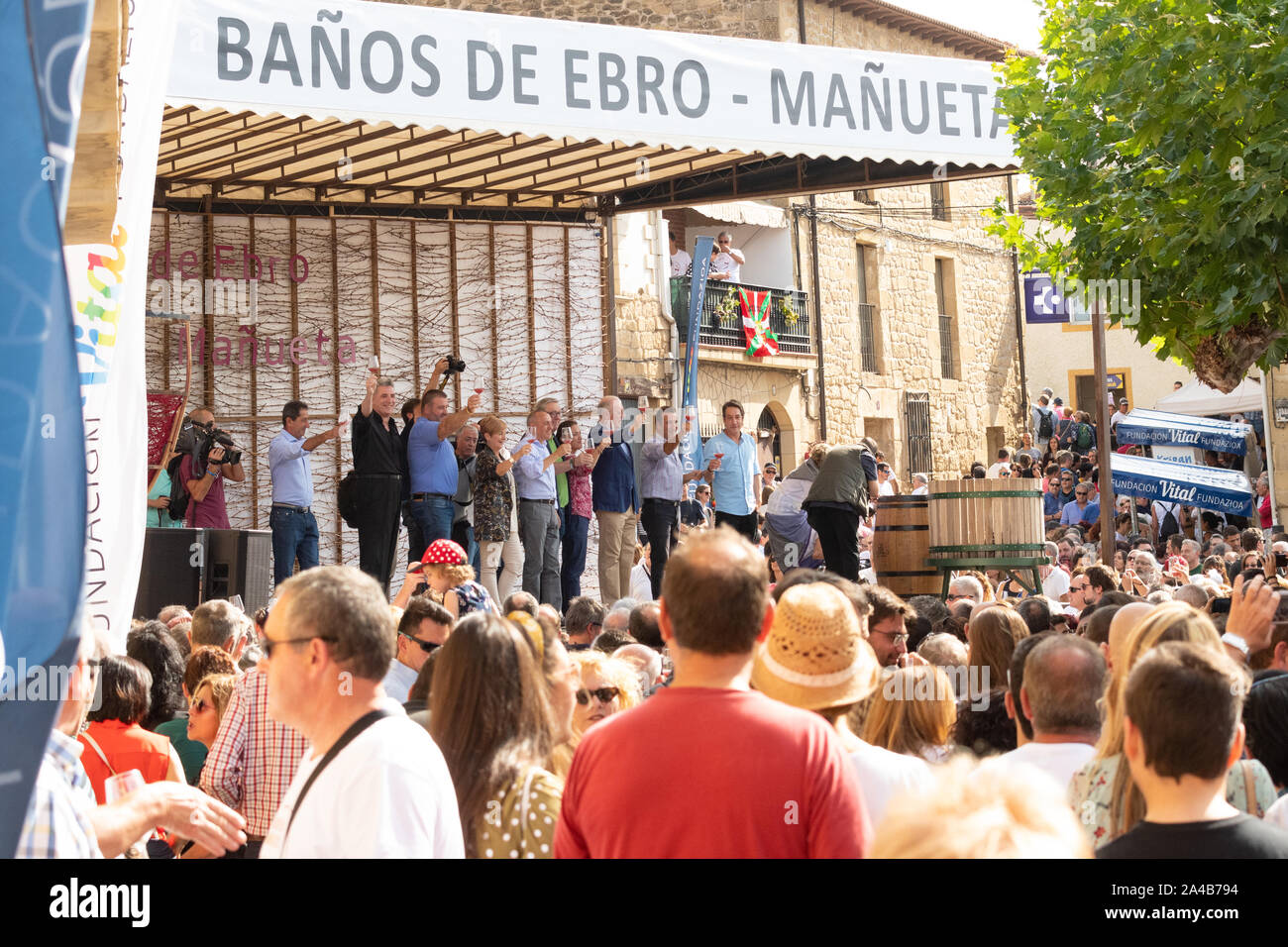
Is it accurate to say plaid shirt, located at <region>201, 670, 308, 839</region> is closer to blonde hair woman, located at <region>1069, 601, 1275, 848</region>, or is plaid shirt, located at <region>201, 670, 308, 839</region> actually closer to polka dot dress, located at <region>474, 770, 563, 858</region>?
polka dot dress, located at <region>474, 770, 563, 858</region>

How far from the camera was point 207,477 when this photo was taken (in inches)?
458

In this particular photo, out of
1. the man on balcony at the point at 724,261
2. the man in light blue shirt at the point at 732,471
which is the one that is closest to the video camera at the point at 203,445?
the man in light blue shirt at the point at 732,471

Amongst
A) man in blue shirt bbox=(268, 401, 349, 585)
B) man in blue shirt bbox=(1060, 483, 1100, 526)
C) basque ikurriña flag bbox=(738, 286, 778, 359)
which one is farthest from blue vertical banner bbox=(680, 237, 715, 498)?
basque ikurriña flag bbox=(738, 286, 778, 359)

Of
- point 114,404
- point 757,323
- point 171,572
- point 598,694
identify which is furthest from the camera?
point 757,323

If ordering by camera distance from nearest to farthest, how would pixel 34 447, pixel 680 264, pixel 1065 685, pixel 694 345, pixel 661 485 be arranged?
pixel 34 447
pixel 1065 685
pixel 661 485
pixel 694 345
pixel 680 264

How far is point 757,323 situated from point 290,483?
614 inches

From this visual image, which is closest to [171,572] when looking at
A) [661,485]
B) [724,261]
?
[661,485]

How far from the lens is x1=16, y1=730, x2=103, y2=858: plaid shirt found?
2623 millimetres

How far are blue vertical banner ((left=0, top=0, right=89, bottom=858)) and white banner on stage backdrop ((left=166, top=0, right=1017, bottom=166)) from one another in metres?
6.08

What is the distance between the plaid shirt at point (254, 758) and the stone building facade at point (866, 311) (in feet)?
55.2

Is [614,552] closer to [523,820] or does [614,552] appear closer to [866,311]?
[523,820]

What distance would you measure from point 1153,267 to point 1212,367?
3.02ft

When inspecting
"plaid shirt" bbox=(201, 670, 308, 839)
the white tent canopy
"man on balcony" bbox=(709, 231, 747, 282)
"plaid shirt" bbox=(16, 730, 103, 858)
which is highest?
"man on balcony" bbox=(709, 231, 747, 282)
